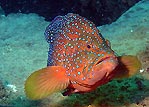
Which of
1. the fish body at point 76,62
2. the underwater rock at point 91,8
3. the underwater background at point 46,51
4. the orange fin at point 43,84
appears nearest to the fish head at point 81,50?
A: the fish body at point 76,62

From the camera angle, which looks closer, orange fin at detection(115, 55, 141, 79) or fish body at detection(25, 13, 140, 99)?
fish body at detection(25, 13, 140, 99)

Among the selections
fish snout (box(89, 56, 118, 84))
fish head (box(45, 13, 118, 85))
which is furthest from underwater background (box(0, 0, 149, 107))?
fish snout (box(89, 56, 118, 84))

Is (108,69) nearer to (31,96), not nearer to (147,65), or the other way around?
(31,96)

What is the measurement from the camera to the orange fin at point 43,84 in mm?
3307

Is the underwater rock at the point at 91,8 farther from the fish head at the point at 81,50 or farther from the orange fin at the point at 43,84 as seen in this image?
the orange fin at the point at 43,84

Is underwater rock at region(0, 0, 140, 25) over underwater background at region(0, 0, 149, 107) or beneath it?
over

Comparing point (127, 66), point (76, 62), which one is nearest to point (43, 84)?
point (76, 62)

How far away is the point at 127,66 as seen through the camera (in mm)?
3484

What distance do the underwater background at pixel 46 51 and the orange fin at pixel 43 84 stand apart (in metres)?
1.01

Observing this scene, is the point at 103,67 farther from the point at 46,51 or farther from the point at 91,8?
the point at 91,8

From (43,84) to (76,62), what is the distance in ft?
1.85

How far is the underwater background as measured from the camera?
4324 millimetres

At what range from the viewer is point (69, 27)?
364cm

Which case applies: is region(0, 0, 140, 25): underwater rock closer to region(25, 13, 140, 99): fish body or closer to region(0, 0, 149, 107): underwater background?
region(0, 0, 149, 107): underwater background
